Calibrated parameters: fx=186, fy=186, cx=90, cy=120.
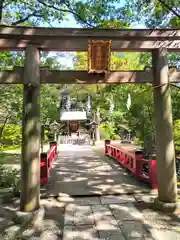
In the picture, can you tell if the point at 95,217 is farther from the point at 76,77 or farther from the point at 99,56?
the point at 99,56

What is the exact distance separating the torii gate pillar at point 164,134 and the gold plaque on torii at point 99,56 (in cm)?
110

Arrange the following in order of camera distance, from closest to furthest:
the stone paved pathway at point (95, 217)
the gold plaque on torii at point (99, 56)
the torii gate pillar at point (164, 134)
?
the stone paved pathway at point (95, 217), the torii gate pillar at point (164, 134), the gold plaque on torii at point (99, 56)

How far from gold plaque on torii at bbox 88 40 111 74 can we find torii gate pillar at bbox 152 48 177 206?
3.62ft

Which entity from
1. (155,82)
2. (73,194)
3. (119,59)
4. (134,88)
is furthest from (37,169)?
(119,59)

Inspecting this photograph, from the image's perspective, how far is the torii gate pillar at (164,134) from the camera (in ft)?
12.9

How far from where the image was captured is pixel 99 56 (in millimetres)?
4102

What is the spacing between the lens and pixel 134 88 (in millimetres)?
10234

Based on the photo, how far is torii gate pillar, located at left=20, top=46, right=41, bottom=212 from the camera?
11.8 feet

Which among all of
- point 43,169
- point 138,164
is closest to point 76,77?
point 43,169

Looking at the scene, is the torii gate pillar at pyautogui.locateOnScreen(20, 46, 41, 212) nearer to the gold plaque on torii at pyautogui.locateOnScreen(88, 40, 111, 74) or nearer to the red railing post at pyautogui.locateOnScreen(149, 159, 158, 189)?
the gold plaque on torii at pyautogui.locateOnScreen(88, 40, 111, 74)

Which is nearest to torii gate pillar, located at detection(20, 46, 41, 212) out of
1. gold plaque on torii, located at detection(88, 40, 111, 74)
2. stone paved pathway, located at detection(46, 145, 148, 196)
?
gold plaque on torii, located at detection(88, 40, 111, 74)

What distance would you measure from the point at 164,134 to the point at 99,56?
2196mm

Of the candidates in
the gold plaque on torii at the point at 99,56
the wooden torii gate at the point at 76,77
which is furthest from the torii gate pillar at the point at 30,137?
the gold plaque on torii at the point at 99,56

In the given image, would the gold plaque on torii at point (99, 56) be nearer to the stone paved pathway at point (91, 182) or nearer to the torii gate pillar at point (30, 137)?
the torii gate pillar at point (30, 137)
